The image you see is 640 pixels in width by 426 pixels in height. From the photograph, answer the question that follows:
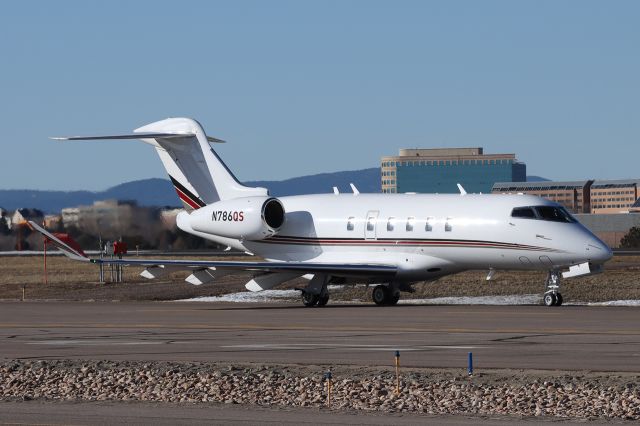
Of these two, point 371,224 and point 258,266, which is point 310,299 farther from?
point 371,224

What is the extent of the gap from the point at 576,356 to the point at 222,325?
36.6 feet

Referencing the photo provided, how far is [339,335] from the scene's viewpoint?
27.9 meters

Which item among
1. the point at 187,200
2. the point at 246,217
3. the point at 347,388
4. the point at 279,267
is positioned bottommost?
the point at 347,388

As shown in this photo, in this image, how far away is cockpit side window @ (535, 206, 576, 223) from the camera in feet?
124

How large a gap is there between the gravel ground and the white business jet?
1673 cm

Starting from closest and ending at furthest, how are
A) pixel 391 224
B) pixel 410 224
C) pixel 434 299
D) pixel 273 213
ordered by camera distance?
pixel 410 224, pixel 391 224, pixel 273 213, pixel 434 299

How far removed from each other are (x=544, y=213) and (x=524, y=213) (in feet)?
1.90

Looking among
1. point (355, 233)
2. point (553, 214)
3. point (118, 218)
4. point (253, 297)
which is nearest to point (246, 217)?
point (355, 233)

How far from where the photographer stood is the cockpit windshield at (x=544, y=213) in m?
38.0

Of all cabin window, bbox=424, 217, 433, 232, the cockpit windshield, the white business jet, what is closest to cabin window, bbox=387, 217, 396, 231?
the white business jet

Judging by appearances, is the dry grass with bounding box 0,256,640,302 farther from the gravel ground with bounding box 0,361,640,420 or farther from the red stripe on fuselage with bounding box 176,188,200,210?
the gravel ground with bounding box 0,361,640,420

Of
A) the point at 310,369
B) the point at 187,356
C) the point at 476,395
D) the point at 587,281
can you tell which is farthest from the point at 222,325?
the point at 587,281

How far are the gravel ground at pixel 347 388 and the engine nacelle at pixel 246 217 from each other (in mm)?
20145

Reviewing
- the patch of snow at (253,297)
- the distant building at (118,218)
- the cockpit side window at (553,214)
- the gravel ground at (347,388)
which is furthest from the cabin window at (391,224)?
the gravel ground at (347,388)
